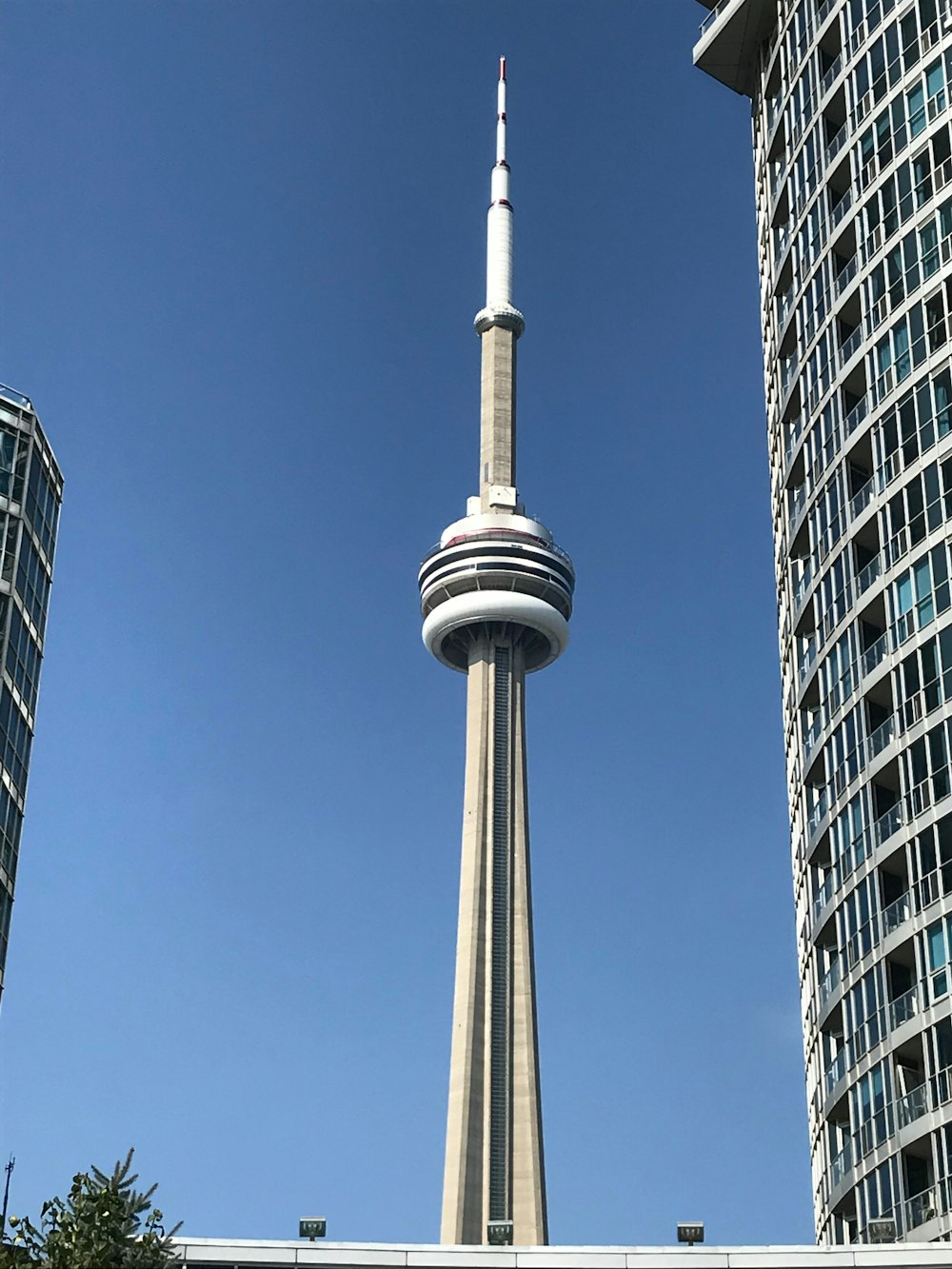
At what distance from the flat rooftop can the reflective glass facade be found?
65.5 ft

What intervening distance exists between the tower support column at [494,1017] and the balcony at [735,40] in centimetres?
8924

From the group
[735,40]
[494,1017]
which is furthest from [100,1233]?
[494,1017]

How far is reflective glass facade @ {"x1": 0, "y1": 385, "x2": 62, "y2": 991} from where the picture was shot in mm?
66688

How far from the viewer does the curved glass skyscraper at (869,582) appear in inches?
2394

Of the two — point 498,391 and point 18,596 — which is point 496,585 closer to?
point 498,391

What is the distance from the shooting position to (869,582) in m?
67.9

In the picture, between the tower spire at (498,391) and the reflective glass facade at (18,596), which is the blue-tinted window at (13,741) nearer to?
the reflective glass facade at (18,596)

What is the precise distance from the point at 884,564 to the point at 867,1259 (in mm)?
25819

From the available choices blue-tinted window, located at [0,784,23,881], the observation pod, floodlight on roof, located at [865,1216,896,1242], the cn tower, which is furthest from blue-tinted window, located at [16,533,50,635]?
the observation pod

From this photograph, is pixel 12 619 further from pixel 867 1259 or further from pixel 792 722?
pixel 867 1259

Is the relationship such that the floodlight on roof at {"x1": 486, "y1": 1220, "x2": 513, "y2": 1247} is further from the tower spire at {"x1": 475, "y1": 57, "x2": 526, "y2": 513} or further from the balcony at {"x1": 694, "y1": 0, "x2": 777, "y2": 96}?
the tower spire at {"x1": 475, "y1": 57, "x2": 526, "y2": 513}

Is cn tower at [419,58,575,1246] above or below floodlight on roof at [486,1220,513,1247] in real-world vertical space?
above

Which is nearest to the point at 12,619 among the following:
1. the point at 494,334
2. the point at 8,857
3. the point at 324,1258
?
the point at 8,857

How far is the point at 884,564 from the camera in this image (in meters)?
66.6
